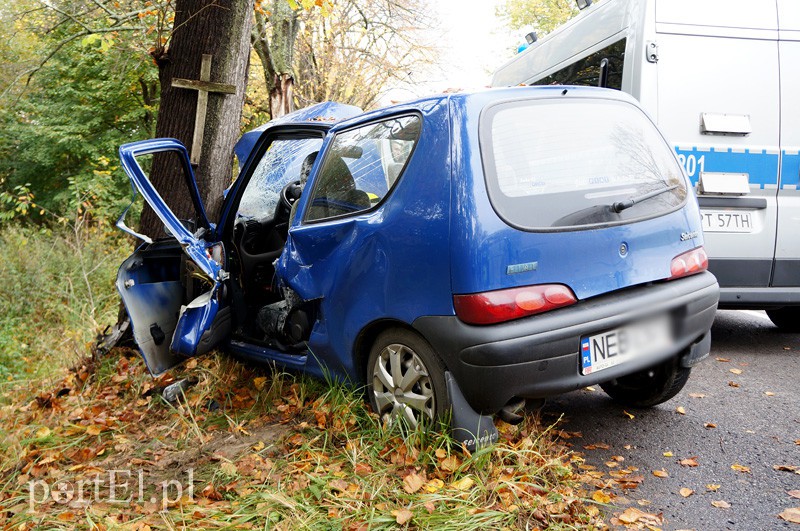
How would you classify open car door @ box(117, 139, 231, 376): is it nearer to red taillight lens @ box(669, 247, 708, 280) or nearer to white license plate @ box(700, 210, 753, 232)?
red taillight lens @ box(669, 247, 708, 280)

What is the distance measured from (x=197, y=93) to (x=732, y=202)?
4.31 meters

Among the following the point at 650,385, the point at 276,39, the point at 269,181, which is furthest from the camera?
the point at 276,39

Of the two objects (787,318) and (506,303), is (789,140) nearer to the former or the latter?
(787,318)

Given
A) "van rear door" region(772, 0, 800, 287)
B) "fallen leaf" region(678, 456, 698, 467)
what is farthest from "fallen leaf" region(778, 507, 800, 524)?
"van rear door" region(772, 0, 800, 287)

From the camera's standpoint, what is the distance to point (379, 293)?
309 cm

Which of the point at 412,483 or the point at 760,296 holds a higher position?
the point at 760,296

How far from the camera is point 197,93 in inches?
210

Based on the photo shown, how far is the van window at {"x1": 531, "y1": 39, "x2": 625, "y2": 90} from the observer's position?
16.6ft

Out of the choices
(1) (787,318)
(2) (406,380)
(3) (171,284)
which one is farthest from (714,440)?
(3) (171,284)

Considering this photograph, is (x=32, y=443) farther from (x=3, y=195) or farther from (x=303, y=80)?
(x=303, y=80)

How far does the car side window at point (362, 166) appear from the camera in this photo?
3135 mm

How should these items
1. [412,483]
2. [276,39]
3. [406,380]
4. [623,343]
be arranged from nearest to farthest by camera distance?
[412,483] < [623,343] < [406,380] < [276,39]

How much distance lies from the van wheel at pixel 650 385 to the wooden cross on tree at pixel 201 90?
3711 mm

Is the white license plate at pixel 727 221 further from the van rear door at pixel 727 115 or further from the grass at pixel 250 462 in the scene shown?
the grass at pixel 250 462
